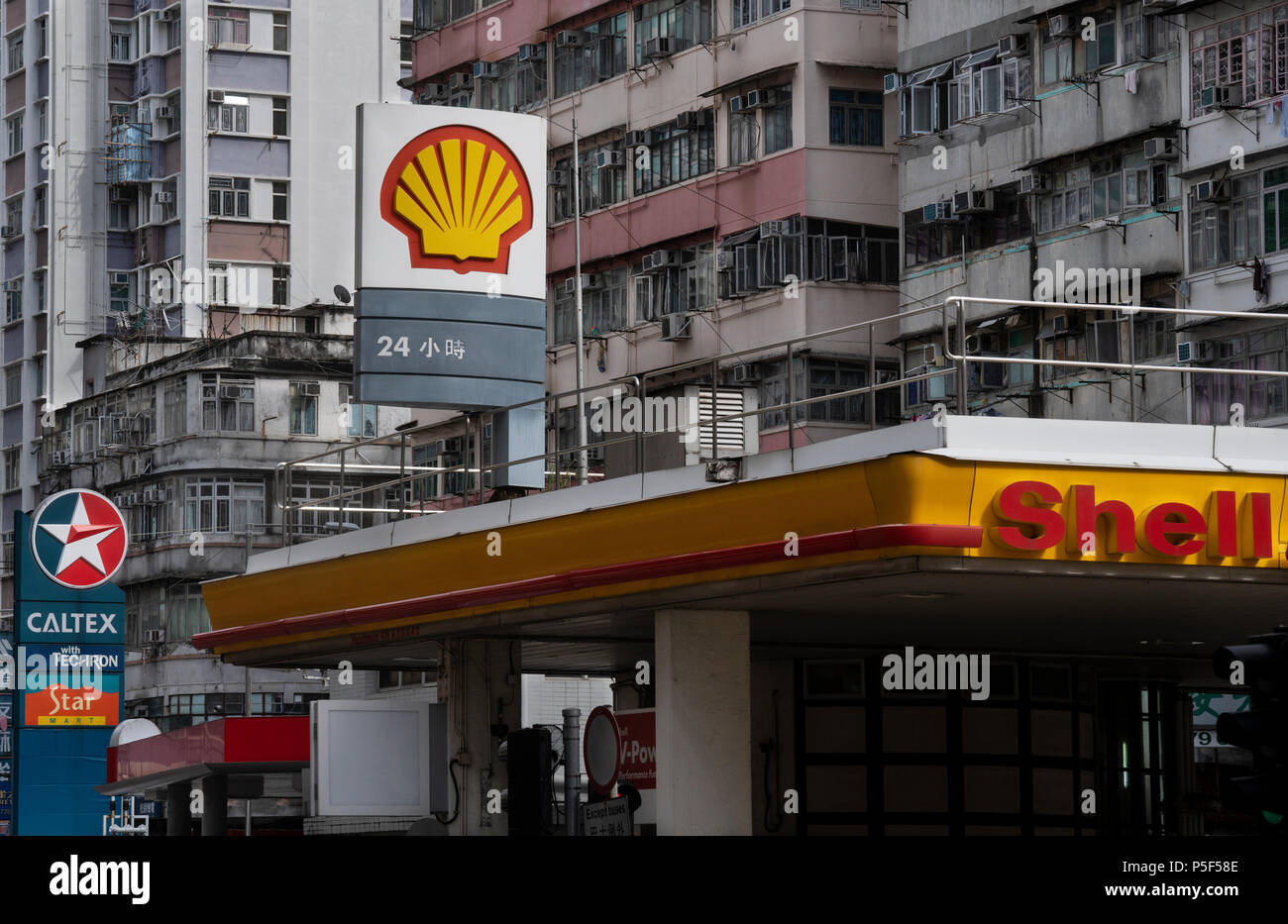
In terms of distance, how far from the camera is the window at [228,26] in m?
74.2

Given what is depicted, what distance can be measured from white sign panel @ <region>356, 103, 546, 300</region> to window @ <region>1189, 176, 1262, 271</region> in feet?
48.8

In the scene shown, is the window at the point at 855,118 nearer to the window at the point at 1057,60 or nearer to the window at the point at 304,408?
the window at the point at 1057,60

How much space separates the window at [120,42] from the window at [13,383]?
37.3ft

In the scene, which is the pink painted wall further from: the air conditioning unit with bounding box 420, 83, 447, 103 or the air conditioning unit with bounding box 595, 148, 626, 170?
the air conditioning unit with bounding box 420, 83, 447, 103

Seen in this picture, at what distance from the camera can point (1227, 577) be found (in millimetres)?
18750

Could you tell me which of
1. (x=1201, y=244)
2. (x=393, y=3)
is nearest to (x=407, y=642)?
(x=1201, y=244)

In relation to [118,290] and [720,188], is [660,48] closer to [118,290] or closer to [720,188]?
[720,188]

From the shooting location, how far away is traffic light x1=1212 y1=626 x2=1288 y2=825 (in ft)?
39.0

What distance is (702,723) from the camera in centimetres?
2108

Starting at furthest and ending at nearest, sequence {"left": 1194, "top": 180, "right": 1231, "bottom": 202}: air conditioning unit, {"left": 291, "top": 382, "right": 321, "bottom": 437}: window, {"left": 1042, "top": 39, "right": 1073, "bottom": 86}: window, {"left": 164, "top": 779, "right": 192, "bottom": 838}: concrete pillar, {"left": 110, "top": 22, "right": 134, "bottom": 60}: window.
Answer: {"left": 110, "top": 22, "right": 134, "bottom": 60}: window < {"left": 291, "top": 382, "right": 321, "bottom": 437}: window < {"left": 1042, "top": 39, "right": 1073, "bottom": 86}: window < {"left": 1194, "top": 180, "right": 1231, "bottom": 202}: air conditioning unit < {"left": 164, "top": 779, "right": 192, "bottom": 838}: concrete pillar

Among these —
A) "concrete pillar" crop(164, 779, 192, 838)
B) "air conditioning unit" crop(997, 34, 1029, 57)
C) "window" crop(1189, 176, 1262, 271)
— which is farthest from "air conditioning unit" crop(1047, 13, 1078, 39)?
"concrete pillar" crop(164, 779, 192, 838)

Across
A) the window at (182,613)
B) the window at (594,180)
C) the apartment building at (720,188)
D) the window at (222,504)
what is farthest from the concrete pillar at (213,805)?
the window at (222,504)

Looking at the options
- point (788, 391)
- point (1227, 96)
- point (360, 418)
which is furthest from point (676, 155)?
point (788, 391)
